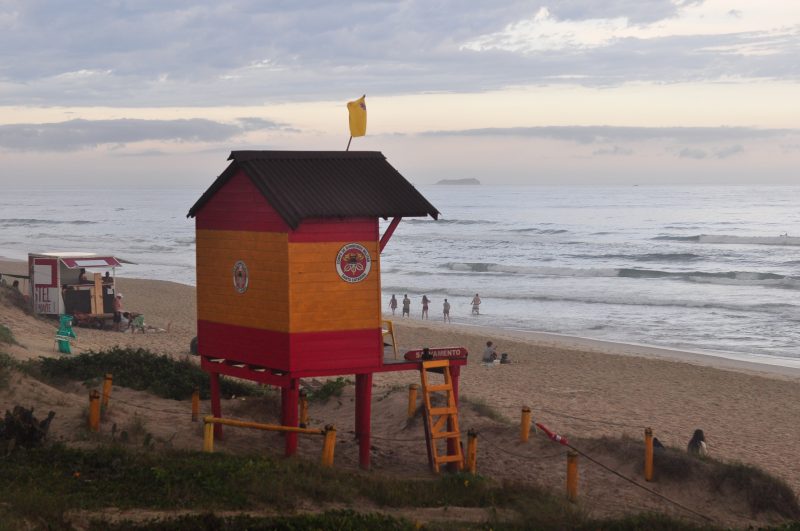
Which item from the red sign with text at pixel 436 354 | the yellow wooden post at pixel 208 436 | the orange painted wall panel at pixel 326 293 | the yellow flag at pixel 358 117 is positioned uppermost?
the yellow flag at pixel 358 117

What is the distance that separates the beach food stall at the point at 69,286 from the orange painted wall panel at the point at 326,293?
1830 centimetres

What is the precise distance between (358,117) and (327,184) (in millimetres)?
1795

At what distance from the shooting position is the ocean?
1569 inches

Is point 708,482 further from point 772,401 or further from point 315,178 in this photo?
point 772,401

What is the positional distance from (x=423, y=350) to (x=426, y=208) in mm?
2139

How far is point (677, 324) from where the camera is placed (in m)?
39.7

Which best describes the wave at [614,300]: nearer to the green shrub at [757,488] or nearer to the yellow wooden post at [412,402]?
the yellow wooden post at [412,402]

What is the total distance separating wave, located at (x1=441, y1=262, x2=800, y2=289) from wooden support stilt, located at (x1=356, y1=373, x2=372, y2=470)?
45.1 metres

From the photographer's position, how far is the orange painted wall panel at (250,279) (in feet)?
44.2

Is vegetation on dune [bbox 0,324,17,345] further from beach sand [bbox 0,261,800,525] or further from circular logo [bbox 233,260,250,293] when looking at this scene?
circular logo [bbox 233,260,250,293]

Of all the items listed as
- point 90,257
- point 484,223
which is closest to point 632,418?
point 90,257

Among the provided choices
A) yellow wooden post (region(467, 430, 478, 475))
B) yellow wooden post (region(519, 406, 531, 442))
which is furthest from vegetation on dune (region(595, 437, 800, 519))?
yellow wooden post (region(467, 430, 478, 475))

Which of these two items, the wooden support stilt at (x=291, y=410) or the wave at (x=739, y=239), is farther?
the wave at (x=739, y=239)

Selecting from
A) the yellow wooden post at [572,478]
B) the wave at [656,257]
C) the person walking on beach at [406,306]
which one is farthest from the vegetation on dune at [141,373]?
the wave at [656,257]
